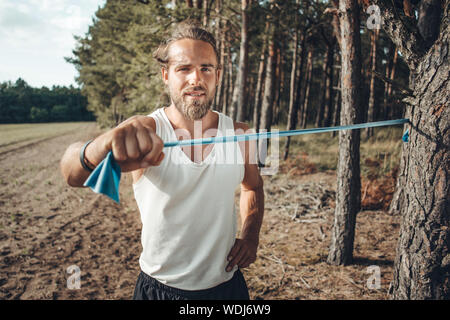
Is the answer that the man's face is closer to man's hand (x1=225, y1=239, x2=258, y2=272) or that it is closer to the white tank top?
the white tank top

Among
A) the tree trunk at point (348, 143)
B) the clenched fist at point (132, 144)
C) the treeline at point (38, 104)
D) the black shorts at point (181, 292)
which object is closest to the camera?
the clenched fist at point (132, 144)

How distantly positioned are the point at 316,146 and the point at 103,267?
→ 10.1 m

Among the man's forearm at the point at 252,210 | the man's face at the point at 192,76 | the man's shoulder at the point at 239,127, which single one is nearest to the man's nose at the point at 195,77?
A: the man's face at the point at 192,76

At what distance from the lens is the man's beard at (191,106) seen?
5.21ft

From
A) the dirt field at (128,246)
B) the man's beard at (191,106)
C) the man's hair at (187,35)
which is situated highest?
the man's hair at (187,35)

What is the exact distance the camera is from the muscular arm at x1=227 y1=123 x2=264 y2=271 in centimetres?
167

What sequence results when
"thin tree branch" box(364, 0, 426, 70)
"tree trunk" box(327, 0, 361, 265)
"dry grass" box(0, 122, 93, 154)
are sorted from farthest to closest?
1. "dry grass" box(0, 122, 93, 154)
2. "tree trunk" box(327, 0, 361, 265)
3. "thin tree branch" box(364, 0, 426, 70)

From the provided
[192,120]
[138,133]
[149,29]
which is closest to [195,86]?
[192,120]

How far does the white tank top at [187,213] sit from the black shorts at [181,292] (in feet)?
0.13

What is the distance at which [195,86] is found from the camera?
1.56m

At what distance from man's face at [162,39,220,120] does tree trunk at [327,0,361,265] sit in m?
2.89

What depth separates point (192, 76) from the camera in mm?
1568

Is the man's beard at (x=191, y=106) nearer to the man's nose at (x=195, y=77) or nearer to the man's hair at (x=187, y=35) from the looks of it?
the man's nose at (x=195, y=77)

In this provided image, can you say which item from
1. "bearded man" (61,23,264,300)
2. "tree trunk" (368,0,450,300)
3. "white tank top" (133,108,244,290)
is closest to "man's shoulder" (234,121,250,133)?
"bearded man" (61,23,264,300)
